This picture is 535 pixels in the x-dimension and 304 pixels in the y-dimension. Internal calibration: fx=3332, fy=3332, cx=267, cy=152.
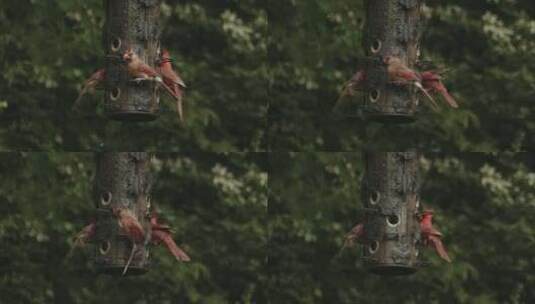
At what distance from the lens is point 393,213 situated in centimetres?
2320

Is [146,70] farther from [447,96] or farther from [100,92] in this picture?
[447,96]

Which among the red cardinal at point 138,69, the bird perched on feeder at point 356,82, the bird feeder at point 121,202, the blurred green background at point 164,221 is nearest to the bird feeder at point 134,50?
the red cardinal at point 138,69

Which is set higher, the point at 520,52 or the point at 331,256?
the point at 520,52

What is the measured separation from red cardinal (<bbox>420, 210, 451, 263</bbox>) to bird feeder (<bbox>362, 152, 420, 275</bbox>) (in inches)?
2.9

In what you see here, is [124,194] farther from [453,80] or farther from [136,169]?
[453,80]

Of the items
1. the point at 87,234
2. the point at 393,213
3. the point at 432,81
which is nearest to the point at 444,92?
the point at 432,81

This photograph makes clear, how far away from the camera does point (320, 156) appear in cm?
2445

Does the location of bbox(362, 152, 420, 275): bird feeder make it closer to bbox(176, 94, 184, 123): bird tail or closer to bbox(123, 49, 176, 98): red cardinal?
bbox(176, 94, 184, 123): bird tail

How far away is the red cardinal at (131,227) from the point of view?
23.1 metres

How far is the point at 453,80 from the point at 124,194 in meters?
2.79

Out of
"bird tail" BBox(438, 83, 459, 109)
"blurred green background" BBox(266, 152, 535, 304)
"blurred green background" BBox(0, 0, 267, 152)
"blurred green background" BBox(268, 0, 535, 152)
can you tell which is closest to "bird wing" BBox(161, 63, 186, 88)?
"blurred green background" BBox(0, 0, 267, 152)

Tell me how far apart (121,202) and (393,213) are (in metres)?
1.89

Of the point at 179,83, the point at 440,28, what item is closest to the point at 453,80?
the point at 440,28

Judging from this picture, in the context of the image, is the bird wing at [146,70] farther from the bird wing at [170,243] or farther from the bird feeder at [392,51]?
the bird feeder at [392,51]
